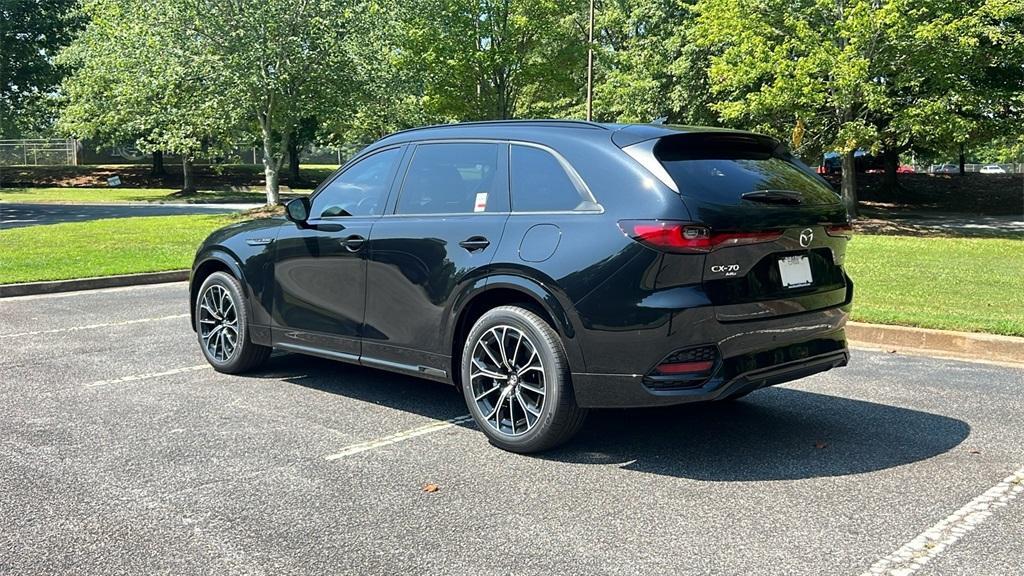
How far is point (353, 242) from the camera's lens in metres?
5.65

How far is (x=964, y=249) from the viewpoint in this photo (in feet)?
59.9

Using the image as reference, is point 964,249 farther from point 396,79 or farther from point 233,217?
point 233,217

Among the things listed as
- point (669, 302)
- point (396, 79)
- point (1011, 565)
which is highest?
point (396, 79)

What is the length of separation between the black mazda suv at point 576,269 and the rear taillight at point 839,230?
16 millimetres

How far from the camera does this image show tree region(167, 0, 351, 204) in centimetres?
2317

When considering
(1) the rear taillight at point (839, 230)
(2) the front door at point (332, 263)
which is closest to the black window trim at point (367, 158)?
(2) the front door at point (332, 263)

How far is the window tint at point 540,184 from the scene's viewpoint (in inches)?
187

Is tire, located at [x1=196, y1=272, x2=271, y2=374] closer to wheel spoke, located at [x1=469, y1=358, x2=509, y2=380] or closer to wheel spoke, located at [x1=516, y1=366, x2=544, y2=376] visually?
wheel spoke, located at [x1=469, y1=358, x2=509, y2=380]

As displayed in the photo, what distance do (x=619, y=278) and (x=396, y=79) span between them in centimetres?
2357

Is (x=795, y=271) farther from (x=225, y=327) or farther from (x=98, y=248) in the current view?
(x=98, y=248)

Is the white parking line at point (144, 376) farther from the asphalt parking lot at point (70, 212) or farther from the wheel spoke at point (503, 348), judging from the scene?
the asphalt parking lot at point (70, 212)

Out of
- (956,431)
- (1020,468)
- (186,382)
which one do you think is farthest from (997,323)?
(186,382)

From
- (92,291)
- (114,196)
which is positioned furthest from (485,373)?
(114,196)

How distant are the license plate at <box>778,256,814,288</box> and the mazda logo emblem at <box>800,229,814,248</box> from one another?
2.9 inches
